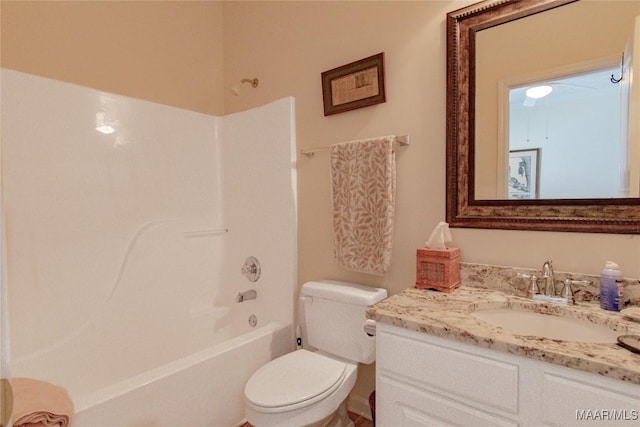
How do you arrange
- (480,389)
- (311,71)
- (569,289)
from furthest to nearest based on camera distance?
(311,71) → (569,289) → (480,389)

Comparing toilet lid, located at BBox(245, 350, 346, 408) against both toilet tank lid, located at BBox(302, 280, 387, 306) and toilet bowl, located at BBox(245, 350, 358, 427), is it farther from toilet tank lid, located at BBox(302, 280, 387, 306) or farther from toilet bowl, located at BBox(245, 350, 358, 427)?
toilet tank lid, located at BBox(302, 280, 387, 306)

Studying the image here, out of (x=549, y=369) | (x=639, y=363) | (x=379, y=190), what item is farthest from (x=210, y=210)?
(x=639, y=363)

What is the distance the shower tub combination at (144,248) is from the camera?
1564mm

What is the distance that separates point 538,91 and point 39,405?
2.05 metres

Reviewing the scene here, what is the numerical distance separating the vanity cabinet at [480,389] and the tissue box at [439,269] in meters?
0.37

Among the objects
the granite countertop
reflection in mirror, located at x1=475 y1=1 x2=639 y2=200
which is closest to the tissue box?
the granite countertop

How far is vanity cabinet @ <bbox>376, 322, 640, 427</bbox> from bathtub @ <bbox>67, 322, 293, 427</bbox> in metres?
0.78

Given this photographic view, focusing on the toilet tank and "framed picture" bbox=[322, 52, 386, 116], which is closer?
the toilet tank

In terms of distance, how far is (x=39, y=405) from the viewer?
102 centimetres

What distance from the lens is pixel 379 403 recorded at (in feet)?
3.86

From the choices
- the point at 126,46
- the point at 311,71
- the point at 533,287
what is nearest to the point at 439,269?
the point at 533,287

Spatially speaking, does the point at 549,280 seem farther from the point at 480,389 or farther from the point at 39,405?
the point at 39,405

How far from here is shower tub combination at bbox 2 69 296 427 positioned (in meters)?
1.56

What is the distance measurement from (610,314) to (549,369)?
0.41 m
